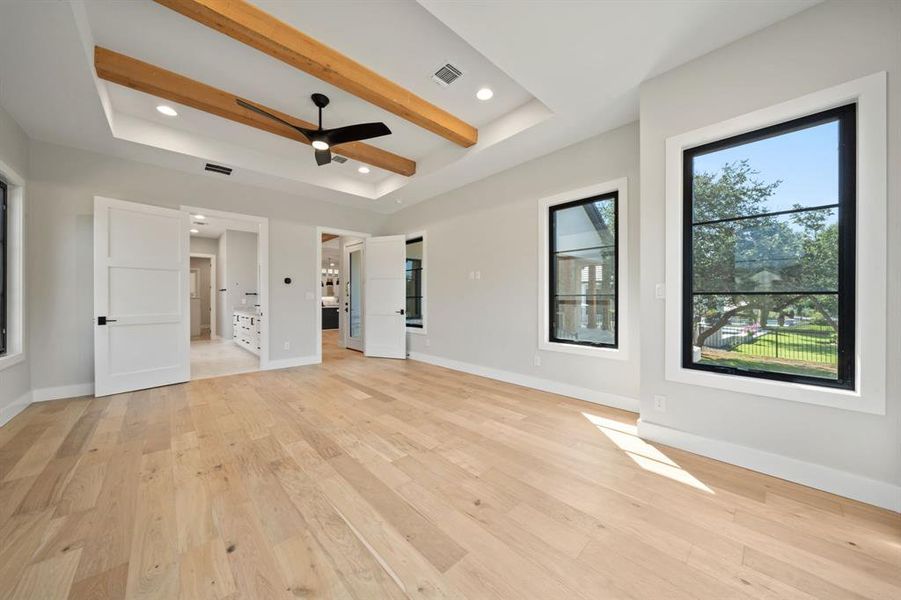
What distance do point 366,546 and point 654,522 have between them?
1382mm

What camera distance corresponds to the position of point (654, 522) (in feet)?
5.14

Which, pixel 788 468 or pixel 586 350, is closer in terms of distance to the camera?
pixel 788 468

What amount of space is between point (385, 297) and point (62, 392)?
395 centimetres

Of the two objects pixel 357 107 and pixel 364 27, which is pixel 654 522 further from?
pixel 357 107

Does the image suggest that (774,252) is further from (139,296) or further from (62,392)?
(62,392)

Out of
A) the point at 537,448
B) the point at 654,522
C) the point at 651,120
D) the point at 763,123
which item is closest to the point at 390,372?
the point at 537,448

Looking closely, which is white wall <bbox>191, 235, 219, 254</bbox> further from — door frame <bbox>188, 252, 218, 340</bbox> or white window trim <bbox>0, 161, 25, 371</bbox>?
white window trim <bbox>0, 161, 25, 371</bbox>

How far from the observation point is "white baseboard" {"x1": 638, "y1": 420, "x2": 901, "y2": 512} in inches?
66.9

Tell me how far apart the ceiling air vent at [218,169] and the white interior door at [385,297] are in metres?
2.30

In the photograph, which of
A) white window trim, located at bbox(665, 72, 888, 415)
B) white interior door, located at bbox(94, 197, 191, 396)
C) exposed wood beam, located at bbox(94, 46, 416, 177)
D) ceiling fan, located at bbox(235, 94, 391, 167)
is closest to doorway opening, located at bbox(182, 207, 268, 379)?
white interior door, located at bbox(94, 197, 191, 396)

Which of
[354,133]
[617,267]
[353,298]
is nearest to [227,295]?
[353,298]

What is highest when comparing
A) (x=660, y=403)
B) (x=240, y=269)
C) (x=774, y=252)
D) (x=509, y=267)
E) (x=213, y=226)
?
(x=213, y=226)

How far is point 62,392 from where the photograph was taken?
3.43 meters

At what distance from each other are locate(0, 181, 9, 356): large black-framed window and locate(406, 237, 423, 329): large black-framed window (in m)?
4.49
